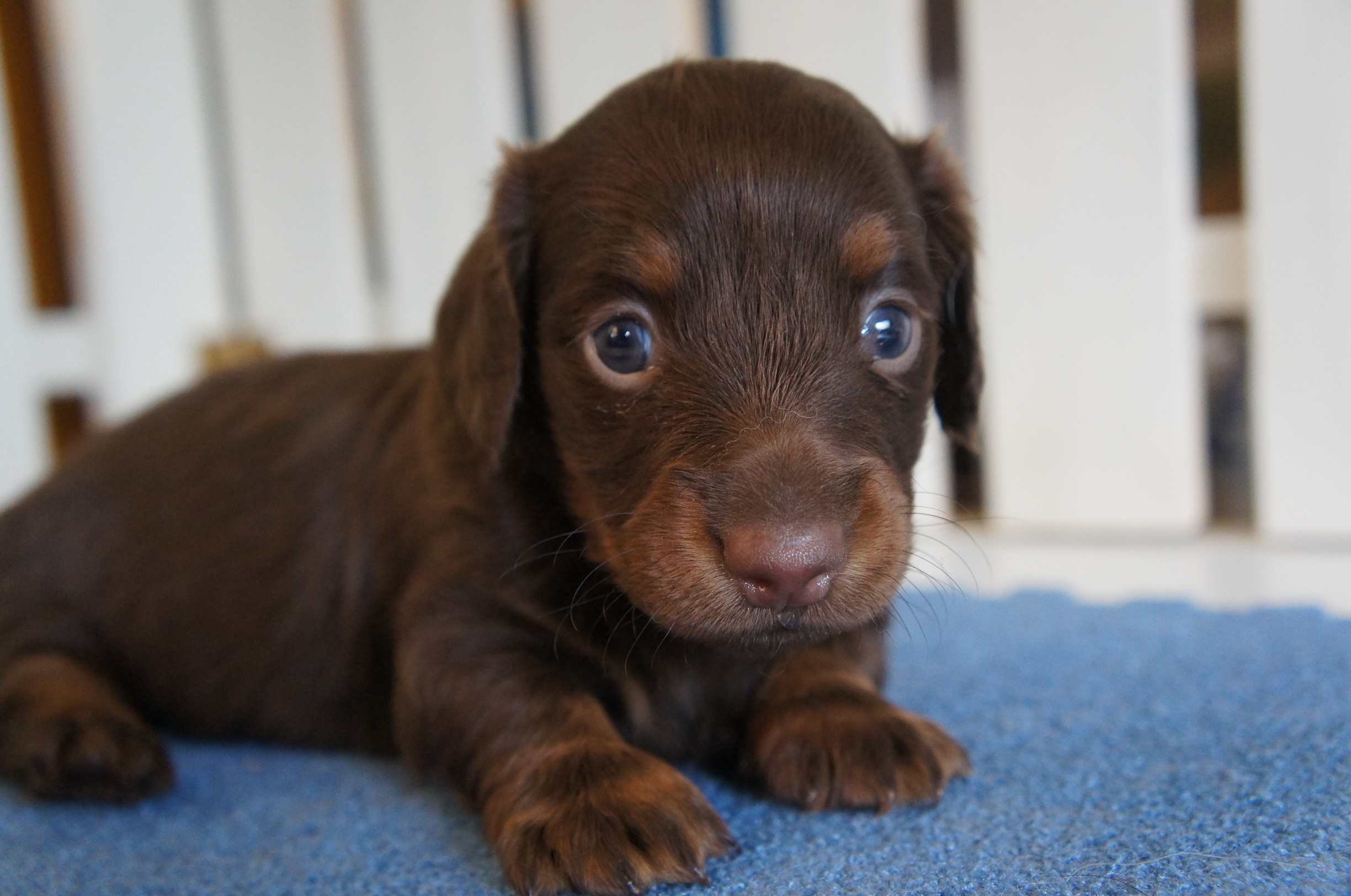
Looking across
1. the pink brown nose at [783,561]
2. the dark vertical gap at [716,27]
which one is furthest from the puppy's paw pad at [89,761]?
the dark vertical gap at [716,27]

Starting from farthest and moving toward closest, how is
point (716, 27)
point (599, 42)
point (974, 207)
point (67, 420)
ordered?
1. point (67, 420)
2. point (716, 27)
3. point (599, 42)
4. point (974, 207)

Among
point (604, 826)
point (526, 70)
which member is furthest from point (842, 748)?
point (526, 70)

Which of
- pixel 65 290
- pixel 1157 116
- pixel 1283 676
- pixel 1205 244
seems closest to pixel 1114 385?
pixel 1205 244

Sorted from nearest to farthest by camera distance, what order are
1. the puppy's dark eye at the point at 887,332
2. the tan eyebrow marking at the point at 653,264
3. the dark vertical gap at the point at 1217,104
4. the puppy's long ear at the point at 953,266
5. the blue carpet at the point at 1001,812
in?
1. the blue carpet at the point at 1001,812
2. the tan eyebrow marking at the point at 653,264
3. the puppy's dark eye at the point at 887,332
4. the puppy's long ear at the point at 953,266
5. the dark vertical gap at the point at 1217,104

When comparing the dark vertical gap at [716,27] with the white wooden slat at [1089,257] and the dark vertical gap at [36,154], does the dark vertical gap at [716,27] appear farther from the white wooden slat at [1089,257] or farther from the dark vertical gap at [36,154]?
the dark vertical gap at [36,154]

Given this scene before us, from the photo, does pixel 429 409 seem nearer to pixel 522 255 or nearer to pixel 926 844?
pixel 522 255

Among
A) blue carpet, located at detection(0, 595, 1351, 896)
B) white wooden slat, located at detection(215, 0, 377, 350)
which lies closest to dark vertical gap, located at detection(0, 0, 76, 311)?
white wooden slat, located at detection(215, 0, 377, 350)

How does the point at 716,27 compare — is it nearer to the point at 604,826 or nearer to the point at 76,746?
the point at 76,746
